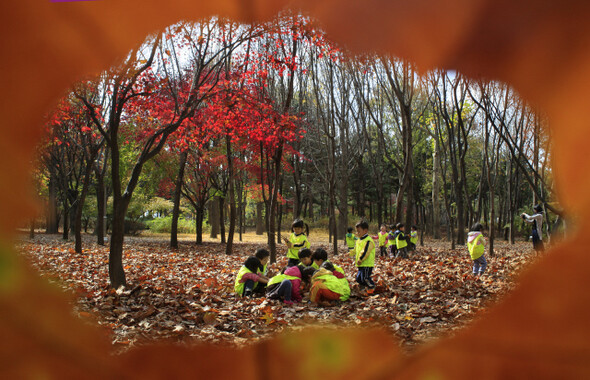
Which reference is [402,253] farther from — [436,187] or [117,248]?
[436,187]

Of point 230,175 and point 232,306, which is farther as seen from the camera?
point 230,175

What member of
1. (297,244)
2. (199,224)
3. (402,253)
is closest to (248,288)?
(297,244)

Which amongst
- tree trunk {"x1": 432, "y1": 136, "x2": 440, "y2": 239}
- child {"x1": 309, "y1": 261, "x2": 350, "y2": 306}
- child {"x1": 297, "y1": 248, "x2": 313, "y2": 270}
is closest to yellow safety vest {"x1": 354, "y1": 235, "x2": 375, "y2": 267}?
child {"x1": 297, "y1": 248, "x2": 313, "y2": 270}

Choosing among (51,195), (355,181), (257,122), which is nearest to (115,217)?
(257,122)

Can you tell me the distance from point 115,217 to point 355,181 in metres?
23.8

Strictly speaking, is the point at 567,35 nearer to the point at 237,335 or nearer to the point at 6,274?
the point at 6,274

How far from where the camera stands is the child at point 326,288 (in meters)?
4.63

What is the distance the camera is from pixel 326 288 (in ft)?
15.2

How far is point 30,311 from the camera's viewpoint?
123 centimetres

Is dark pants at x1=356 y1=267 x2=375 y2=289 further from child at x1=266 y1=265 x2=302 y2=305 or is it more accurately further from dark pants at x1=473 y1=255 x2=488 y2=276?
dark pants at x1=473 y1=255 x2=488 y2=276

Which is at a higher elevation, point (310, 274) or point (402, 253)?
point (310, 274)

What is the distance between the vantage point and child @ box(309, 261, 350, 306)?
4.63 metres

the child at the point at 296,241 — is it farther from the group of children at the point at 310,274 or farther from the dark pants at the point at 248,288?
the dark pants at the point at 248,288

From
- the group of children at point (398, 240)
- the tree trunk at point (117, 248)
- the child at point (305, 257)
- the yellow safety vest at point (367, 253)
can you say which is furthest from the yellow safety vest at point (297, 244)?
the group of children at point (398, 240)
